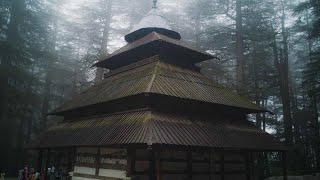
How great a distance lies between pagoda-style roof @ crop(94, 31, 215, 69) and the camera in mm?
17359

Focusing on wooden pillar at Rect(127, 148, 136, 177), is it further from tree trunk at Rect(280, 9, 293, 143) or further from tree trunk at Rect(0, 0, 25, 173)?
tree trunk at Rect(280, 9, 293, 143)

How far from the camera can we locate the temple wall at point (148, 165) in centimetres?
1388

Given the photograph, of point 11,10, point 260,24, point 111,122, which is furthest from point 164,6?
point 111,122

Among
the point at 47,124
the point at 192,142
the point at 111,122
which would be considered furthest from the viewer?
the point at 47,124

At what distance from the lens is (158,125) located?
506 inches

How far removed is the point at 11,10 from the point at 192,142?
75.8ft

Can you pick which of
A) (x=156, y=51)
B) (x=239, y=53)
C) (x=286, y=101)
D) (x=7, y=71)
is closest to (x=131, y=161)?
(x=156, y=51)

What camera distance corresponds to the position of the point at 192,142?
12.9 m

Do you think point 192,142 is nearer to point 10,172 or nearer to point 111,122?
point 111,122

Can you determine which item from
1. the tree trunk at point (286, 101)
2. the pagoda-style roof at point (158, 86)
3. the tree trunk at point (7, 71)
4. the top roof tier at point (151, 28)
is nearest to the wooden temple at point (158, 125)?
the pagoda-style roof at point (158, 86)

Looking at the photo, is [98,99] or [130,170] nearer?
[130,170]

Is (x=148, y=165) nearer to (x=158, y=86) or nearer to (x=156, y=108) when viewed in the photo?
(x=156, y=108)

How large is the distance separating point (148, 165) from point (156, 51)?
22.0ft

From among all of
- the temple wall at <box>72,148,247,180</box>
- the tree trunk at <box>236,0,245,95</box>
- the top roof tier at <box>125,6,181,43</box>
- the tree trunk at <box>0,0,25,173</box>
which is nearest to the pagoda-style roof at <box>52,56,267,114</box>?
the temple wall at <box>72,148,247,180</box>
